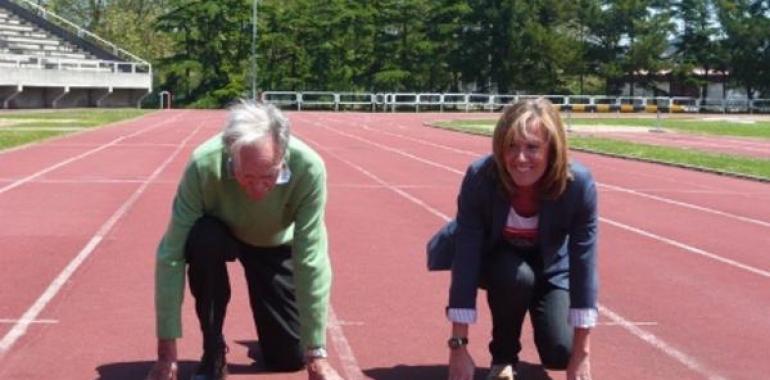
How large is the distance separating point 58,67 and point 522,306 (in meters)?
52.0

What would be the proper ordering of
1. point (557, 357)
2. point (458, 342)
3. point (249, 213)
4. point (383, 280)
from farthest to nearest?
1. point (383, 280)
2. point (557, 357)
3. point (249, 213)
4. point (458, 342)

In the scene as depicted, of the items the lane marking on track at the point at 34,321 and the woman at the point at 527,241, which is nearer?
the woman at the point at 527,241

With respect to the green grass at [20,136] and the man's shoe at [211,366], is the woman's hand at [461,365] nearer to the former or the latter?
the man's shoe at [211,366]

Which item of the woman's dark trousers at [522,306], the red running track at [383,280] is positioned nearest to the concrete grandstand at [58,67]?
the red running track at [383,280]

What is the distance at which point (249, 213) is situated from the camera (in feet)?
15.8

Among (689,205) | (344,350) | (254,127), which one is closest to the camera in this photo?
(254,127)

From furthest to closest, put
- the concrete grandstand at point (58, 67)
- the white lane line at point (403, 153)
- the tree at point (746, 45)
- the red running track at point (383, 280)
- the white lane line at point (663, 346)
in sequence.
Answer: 1. the tree at point (746, 45)
2. the concrete grandstand at point (58, 67)
3. the white lane line at point (403, 153)
4. the red running track at point (383, 280)
5. the white lane line at point (663, 346)

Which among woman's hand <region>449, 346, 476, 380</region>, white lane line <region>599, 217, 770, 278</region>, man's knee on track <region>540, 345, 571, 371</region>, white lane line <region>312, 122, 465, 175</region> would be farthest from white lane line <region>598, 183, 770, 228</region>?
woman's hand <region>449, 346, 476, 380</region>

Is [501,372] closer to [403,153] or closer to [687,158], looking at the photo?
[403,153]

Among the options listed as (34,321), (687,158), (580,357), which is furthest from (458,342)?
(687,158)

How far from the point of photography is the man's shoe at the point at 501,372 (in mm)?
4953

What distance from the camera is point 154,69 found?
69.7 meters

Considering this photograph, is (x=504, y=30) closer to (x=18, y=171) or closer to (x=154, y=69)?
(x=154, y=69)

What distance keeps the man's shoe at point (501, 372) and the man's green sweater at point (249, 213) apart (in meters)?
0.83
